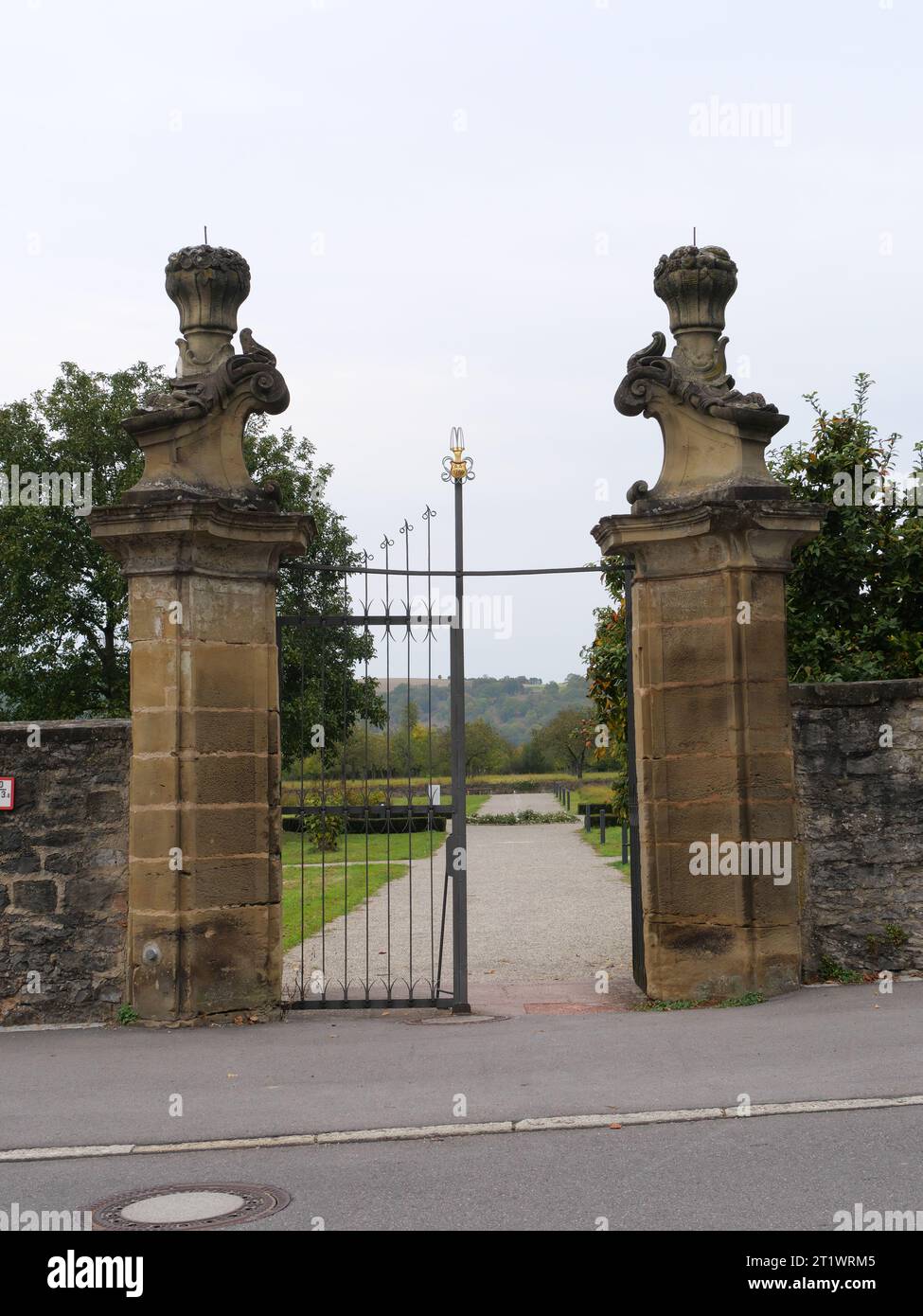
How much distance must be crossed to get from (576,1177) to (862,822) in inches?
170

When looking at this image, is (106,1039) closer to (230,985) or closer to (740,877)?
(230,985)

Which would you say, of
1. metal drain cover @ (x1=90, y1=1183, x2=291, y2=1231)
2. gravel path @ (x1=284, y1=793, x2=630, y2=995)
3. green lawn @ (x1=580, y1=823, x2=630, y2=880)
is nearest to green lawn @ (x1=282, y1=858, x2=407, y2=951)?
gravel path @ (x1=284, y1=793, x2=630, y2=995)

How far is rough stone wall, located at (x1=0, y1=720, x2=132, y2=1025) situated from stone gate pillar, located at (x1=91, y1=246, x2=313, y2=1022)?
0.19m

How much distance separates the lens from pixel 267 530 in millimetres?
8430

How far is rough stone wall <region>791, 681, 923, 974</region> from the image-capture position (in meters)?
8.63

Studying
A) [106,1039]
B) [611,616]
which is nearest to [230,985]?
[106,1039]

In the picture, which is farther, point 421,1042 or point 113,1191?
point 421,1042

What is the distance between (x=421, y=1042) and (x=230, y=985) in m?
1.39

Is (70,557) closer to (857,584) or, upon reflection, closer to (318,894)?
(318,894)

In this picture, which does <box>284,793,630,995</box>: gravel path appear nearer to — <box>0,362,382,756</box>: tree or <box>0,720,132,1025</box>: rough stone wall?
<box>0,720,132,1025</box>: rough stone wall

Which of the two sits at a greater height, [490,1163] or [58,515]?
[58,515]

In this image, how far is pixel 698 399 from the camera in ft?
28.5

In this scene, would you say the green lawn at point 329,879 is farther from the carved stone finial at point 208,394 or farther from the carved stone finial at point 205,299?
the carved stone finial at point 205,299
